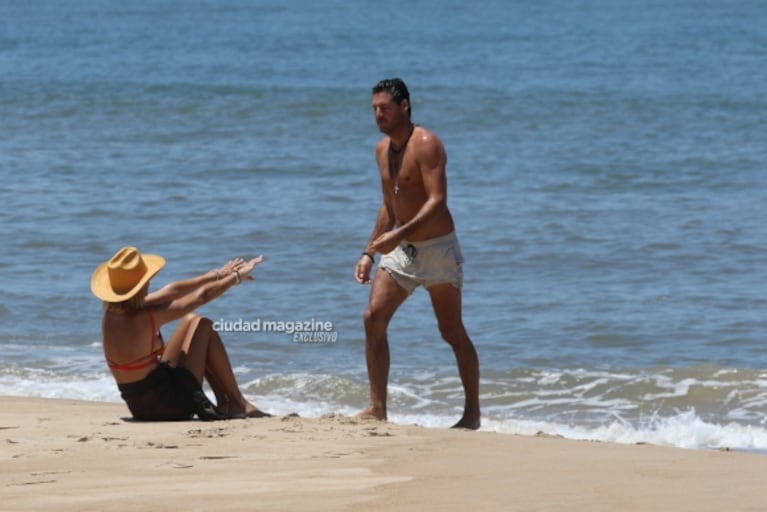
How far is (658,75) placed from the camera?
30.4m

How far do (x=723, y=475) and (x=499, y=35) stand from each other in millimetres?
40266

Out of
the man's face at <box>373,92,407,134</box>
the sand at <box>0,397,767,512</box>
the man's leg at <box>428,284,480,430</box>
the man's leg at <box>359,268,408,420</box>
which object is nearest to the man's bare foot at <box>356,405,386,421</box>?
the man's leg at <box>359,268,408,420</box>

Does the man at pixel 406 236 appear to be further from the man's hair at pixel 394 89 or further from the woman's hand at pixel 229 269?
the woman's hand at pixel 229 269

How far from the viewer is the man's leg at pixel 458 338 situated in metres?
6.65

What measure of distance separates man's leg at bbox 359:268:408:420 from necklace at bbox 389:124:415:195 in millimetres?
429

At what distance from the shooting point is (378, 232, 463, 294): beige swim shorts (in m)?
6.55

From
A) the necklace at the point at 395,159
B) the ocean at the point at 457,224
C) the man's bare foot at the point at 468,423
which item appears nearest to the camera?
the necklace at the point at 395,159

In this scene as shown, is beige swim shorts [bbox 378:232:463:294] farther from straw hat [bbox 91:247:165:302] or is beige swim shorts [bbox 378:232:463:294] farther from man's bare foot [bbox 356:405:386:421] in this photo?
straw hat [bbox 91:247:165:302]

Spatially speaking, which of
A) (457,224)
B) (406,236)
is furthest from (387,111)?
(457,224)

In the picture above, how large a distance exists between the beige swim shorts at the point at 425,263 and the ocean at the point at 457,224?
127 cm

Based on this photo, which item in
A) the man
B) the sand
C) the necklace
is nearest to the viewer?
the sand

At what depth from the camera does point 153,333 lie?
20.5 ft

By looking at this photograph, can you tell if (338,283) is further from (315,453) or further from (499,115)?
(499,115)

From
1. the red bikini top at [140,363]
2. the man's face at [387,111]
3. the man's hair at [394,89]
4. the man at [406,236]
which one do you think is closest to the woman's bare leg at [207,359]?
the red bikini top at [140,363]
